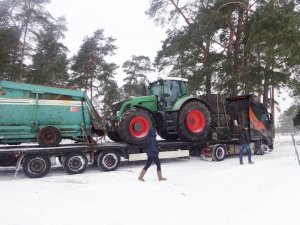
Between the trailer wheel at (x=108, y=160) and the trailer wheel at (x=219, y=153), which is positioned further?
the trailer wheel at (x=219, y=153)

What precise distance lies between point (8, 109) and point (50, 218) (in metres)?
5.68

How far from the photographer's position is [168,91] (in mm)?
13578

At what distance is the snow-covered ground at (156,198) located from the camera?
19.1 feet

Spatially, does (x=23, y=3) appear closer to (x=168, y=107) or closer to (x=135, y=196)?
(x=168, y=107)

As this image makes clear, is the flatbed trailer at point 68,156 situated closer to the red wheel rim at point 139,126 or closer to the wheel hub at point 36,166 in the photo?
the wheel hub at point 36,166

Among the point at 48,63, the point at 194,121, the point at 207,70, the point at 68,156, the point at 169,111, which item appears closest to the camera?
the point at 68,156

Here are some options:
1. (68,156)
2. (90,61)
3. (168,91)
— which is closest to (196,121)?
(168,91)

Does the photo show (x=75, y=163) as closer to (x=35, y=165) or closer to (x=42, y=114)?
(x=35, y=165)

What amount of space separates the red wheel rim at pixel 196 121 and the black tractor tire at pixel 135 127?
184cm

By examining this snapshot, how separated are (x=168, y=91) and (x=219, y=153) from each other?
3.52m

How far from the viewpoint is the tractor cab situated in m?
13.4

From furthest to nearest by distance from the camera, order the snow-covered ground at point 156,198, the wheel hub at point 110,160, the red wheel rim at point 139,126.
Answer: the red wheel rim at point 139,126
the wheel hub at point 110,160
the snow-covered ground at point 156,198

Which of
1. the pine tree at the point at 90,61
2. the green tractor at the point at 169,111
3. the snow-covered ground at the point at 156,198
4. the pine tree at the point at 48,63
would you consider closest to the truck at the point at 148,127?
the green tractor at the point at 169,111

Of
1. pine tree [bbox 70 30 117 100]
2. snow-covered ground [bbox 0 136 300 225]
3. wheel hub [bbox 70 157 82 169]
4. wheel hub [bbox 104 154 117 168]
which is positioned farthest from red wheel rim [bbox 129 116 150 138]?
pine tree [bbox 70 30 117 100]
